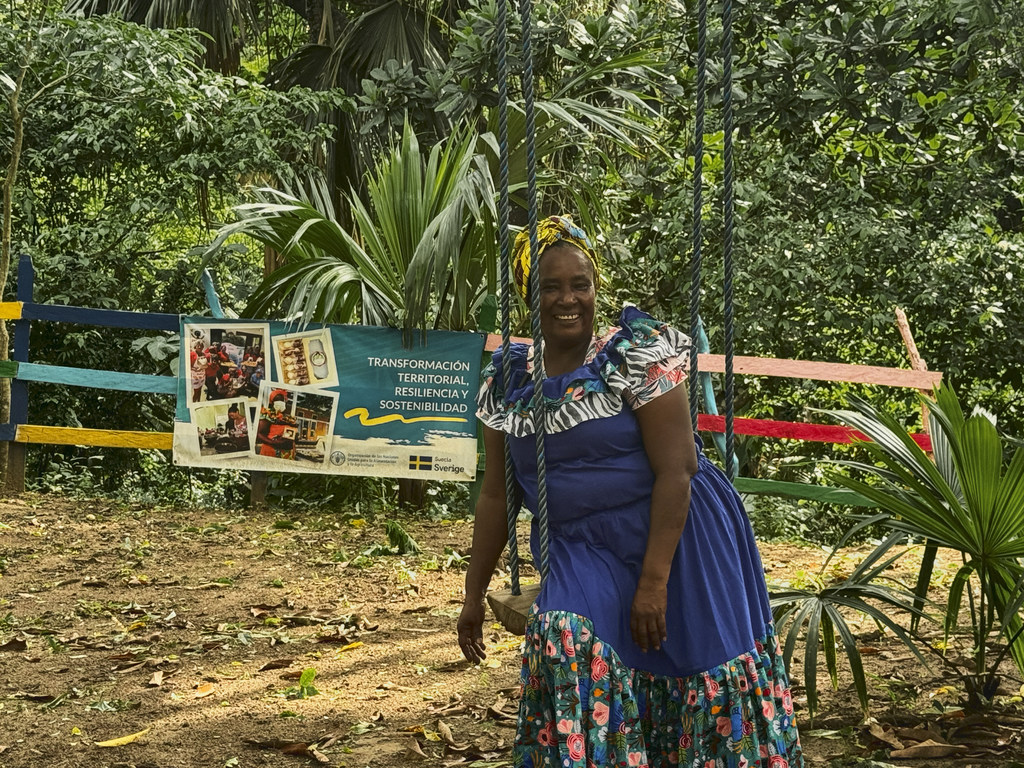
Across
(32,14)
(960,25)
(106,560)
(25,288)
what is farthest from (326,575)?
(32,14)

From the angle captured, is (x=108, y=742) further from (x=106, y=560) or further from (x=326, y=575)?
(x=106, y=560)

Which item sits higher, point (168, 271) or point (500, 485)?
point (168, 271)

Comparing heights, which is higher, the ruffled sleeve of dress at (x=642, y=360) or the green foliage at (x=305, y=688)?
the ruffled sleeve of dress at (x=642, y=360)

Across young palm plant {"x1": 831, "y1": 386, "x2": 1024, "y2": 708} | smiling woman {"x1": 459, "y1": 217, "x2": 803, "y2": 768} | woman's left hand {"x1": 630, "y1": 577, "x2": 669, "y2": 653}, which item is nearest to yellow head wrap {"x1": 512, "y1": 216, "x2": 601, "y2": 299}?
smiling woman {"x1": 459, "y1": 217, "x2": 803, "y2": 768}

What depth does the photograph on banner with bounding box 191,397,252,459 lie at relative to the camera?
7.41 meters

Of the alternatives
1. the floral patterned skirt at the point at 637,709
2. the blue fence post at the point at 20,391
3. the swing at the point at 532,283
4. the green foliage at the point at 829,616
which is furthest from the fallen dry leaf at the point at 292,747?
the blue fence post at the point at 20,391

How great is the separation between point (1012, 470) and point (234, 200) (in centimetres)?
888

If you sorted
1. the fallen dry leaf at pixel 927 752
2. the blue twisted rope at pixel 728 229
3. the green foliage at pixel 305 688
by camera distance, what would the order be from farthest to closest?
the green foliage at pixel 305 688 < the fallen dry leaf at pixel 927 752 < the blue twisted rope at pixel 728 229

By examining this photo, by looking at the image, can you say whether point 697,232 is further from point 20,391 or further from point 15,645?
point 20,391

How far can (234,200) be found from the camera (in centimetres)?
1081

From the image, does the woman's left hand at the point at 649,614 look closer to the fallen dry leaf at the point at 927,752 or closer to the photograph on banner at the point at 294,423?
the fallen dry leaf at the point at 927,752

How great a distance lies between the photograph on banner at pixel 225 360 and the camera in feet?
24.3

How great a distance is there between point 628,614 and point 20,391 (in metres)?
6.68

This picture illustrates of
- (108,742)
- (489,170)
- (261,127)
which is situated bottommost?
(108,742)
